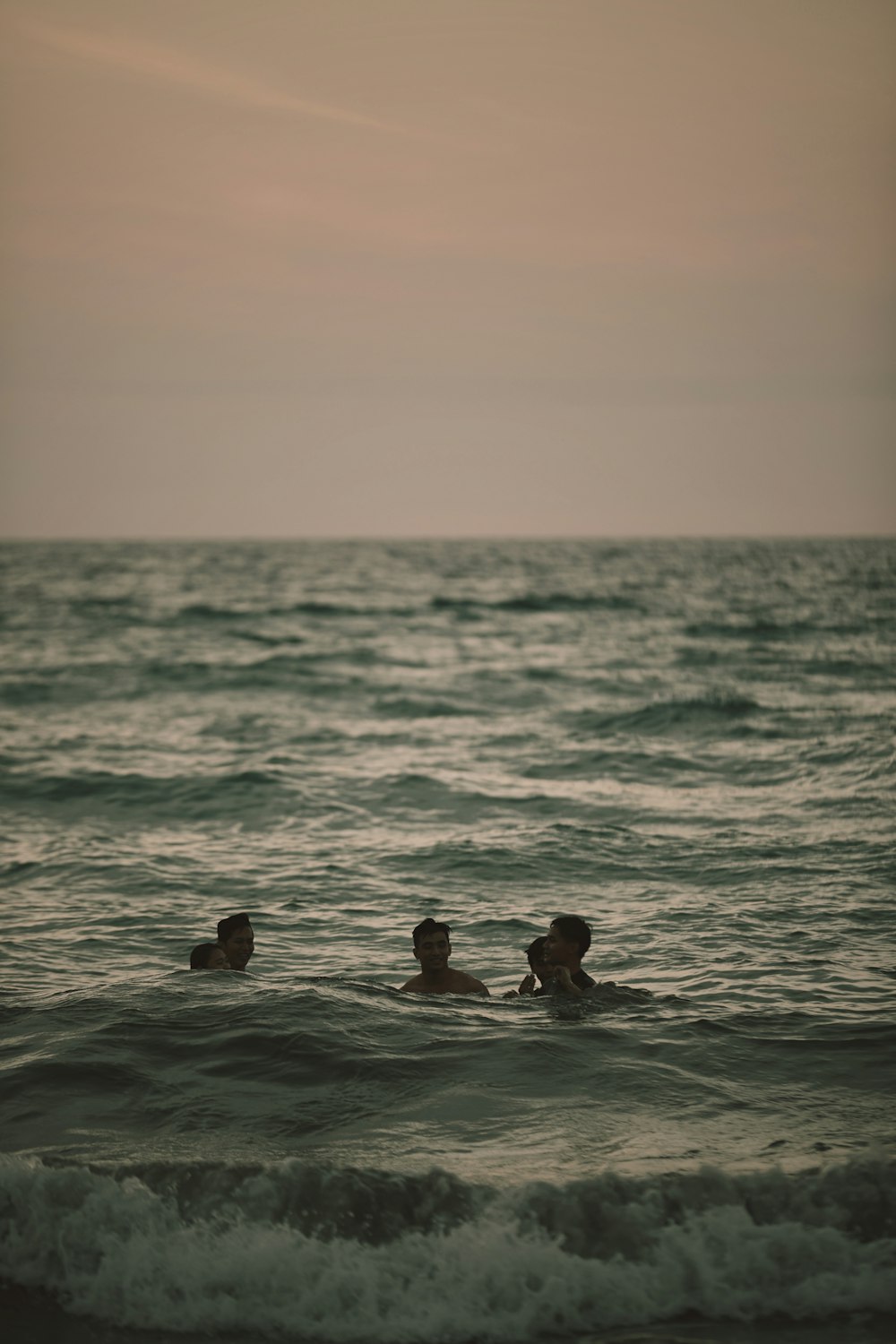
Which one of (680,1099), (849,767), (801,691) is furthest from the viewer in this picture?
(801,691)

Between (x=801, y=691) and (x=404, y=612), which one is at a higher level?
(x=404, y=612)

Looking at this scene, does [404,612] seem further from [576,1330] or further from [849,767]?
[576,1330]

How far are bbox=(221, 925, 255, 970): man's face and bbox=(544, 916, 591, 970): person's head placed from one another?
7.81 feet

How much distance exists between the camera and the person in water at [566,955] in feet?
31.4

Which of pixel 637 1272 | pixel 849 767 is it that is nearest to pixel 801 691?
pixel 849 767

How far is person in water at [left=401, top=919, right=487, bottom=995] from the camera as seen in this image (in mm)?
9711

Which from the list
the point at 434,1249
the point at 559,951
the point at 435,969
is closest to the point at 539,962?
the point at 559,951

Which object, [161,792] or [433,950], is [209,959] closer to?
[433,950]

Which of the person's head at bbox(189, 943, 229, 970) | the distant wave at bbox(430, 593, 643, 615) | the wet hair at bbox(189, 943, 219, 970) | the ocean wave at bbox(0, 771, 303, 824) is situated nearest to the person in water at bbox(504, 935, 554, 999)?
the person's head at bbox(189, 943, 229, 970)

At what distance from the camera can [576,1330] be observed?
582 centimetres

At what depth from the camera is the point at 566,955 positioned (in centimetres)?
967

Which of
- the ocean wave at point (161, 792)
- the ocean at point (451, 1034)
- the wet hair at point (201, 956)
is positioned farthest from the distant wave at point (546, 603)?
the wet hair at point (201, 956)

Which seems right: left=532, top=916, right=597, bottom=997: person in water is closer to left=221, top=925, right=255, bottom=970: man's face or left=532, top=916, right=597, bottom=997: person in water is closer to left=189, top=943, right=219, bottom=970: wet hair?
left=221, top=925, right=255, bottom=970: man's face

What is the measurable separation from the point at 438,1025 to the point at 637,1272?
3.08 m
